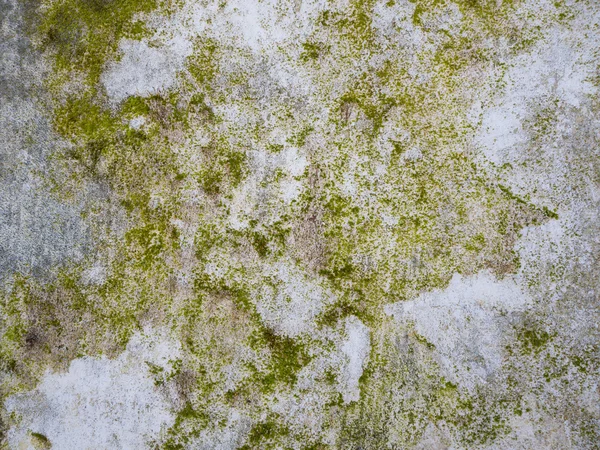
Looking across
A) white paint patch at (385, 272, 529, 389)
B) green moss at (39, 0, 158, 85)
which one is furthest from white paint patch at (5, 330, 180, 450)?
green moss at (39, 0, 158, 85)

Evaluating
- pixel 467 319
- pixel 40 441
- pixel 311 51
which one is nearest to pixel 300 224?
pixel 311 51

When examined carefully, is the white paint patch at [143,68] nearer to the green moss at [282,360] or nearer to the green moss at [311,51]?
the green moss at [311,51]

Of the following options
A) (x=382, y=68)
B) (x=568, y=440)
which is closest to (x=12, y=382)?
(x=382, y=68)

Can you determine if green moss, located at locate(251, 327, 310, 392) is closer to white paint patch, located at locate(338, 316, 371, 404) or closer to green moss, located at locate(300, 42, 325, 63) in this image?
white paint patch, located at locate(338, 316, 371, 404)

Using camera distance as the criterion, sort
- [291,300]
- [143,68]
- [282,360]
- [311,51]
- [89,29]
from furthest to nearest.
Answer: [89,29]
[143,68]
[311,51]
[291,300]
[282,360]

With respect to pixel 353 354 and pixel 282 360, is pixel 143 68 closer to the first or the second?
pixel 282 360

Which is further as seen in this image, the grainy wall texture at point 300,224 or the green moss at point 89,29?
the green moss at point 89,29

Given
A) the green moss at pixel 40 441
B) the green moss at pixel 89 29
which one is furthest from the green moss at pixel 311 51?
the green moss at pixel 40 441
